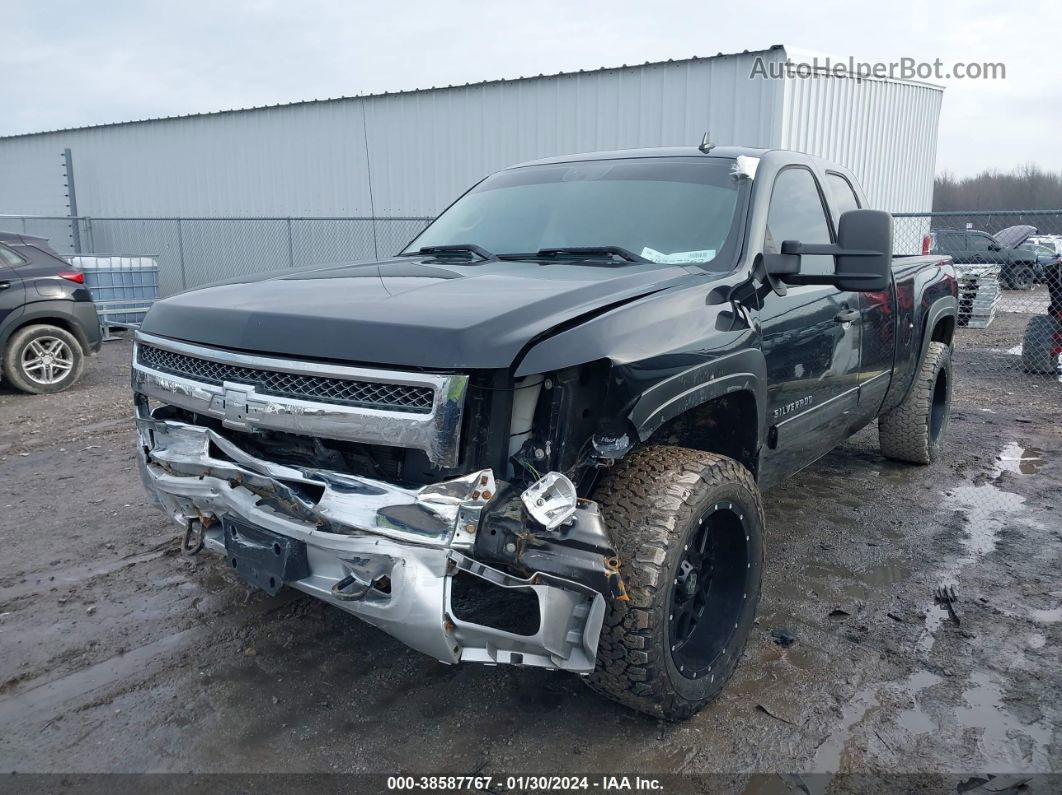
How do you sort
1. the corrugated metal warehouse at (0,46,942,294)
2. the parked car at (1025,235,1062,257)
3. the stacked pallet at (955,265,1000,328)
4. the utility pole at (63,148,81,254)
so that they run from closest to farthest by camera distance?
the corrugated metal warehouse at (0,46,942,294), the stacked pallet at (955,265,1000,328), the utility pole at (63,148,81,254), the parked car at (1025,235,1062,257)

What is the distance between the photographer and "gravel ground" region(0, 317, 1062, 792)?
8.96ft

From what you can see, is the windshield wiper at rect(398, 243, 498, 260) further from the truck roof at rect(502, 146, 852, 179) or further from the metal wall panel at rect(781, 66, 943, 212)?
the metal wall panel at rect(781, 66, 943, 212)

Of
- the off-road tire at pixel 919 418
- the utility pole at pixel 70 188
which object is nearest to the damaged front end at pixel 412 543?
the off-road tire at pixel 919 418

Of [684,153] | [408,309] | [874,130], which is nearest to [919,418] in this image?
[684,153]

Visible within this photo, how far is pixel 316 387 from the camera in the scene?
100 inches

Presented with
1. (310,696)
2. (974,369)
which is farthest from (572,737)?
(974,369)

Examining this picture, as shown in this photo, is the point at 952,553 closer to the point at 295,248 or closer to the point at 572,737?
the point at 572,737

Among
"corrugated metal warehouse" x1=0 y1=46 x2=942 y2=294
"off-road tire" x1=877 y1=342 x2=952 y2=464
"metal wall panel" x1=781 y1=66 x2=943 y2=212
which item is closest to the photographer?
"off-road tire" x1=877 y1=342 x2=952 y2=464

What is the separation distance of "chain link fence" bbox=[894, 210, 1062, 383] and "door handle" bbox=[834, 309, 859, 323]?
514 cm

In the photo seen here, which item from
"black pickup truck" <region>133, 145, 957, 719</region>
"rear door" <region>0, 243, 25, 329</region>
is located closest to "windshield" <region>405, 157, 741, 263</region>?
"black pickup truck" <region>133, 145, 957, 719</region>

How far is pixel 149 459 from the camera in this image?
3.10 metres

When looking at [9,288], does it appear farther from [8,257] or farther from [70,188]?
[70,188]

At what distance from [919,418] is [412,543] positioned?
4534mm

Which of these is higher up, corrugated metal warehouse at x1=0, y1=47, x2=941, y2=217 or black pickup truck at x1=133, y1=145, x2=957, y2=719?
corrugated metal warehouse at x1=0, y1=47, x2=941, y2=217
